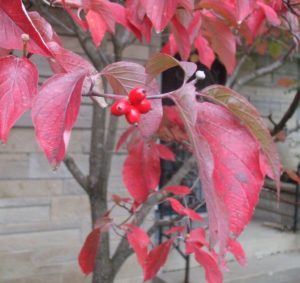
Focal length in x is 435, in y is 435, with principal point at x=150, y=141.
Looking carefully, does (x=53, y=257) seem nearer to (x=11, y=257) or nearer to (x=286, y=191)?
(x=11, y=257)

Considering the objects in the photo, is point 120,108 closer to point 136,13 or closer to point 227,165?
point 227,165

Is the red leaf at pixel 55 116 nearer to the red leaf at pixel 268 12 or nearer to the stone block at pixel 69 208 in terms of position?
the red leaf at pixel 268 12

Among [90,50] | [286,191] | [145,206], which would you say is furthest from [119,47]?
[286,191]

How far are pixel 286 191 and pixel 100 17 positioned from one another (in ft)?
11.5

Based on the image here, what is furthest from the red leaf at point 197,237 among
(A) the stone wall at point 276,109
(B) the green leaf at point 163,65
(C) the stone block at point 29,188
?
(A) the stone wall at point 276,109

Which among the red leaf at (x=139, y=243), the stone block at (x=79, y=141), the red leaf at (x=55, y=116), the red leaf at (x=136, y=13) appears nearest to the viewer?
the red leaf at (x=55, y=116)

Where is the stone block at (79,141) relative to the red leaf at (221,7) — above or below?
below

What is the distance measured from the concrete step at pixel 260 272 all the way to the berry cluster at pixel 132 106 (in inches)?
104

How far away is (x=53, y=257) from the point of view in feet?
8.96

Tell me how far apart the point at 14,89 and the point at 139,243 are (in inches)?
41.9

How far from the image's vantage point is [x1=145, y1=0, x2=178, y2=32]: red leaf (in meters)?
0.83

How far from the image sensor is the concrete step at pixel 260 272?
314cm

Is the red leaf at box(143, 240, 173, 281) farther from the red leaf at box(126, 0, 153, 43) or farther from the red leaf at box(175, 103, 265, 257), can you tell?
the red leaf at box(175, 103, 265, 257)

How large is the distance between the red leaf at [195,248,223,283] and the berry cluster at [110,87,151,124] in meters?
0.93
